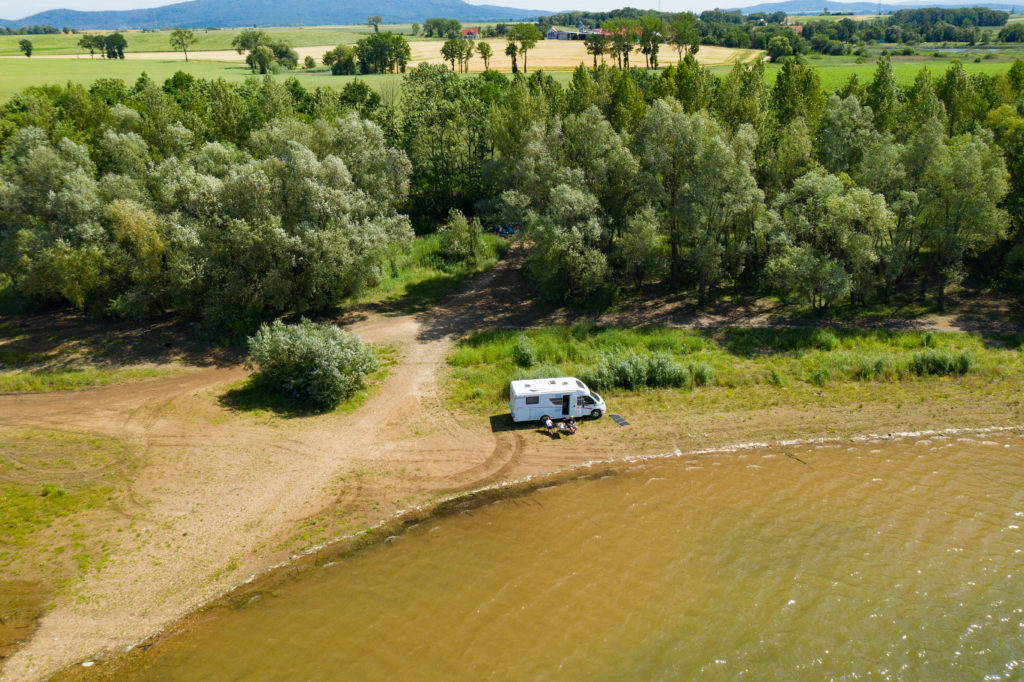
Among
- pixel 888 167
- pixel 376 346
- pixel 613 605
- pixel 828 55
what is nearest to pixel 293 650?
pixel 613 605

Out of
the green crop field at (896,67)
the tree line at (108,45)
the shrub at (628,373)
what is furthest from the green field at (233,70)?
the shrub at (628,373)

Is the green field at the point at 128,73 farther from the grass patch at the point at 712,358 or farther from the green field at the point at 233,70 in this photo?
the grass patch at the point at 712,358

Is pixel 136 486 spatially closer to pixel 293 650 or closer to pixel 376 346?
pixel 293 650

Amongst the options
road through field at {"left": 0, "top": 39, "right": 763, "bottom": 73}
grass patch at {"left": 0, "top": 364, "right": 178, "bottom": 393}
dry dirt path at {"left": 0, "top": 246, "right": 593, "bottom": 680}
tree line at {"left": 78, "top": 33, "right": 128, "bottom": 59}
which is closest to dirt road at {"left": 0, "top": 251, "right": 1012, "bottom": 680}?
dry dirt path at {"left": 0, "top": 246, "right": 593, "bottom": 680}

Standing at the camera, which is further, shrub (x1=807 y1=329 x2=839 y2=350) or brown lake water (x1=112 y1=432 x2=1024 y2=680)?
shrub (x1=807 y1=329 x2=839 y2=350)

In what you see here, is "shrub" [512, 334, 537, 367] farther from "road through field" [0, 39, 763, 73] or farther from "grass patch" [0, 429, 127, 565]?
"road through field" [0, 39, 763, 73]

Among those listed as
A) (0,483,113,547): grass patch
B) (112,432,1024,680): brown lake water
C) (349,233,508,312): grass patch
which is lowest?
(112,432,1024,680): brown lake water
